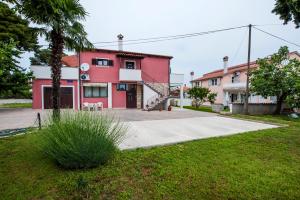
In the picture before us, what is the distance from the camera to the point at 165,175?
152 inches

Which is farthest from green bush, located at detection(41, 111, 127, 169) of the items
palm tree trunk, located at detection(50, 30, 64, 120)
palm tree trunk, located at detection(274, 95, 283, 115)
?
palm tree trunk, located at detection(274, 95, 283, 115)

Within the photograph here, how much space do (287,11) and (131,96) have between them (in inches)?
696

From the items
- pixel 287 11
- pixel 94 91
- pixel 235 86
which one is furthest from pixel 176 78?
pixel 287 11

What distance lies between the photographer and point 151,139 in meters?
6.86

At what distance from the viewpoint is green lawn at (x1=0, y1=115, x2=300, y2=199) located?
3258mm

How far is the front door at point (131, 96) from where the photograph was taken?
2092 cm

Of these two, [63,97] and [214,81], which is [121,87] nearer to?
[63,97]

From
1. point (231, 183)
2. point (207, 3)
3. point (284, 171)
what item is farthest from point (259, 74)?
point (231, 183)

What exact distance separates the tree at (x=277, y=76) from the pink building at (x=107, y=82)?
9794 mm

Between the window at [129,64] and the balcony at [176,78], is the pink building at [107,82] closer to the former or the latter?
the window at [129,64]

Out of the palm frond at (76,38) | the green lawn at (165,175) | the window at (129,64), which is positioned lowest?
the green lawn at (165,175)

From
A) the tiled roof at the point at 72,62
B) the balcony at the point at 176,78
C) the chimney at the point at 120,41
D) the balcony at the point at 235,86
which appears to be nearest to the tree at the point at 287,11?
the balcony at the point at 176,78

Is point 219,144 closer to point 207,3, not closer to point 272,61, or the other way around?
point 207,3

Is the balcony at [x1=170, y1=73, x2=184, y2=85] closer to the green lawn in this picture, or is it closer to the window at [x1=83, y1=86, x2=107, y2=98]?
the window at [x1=83, y1=86, x2=107, y2=98]
